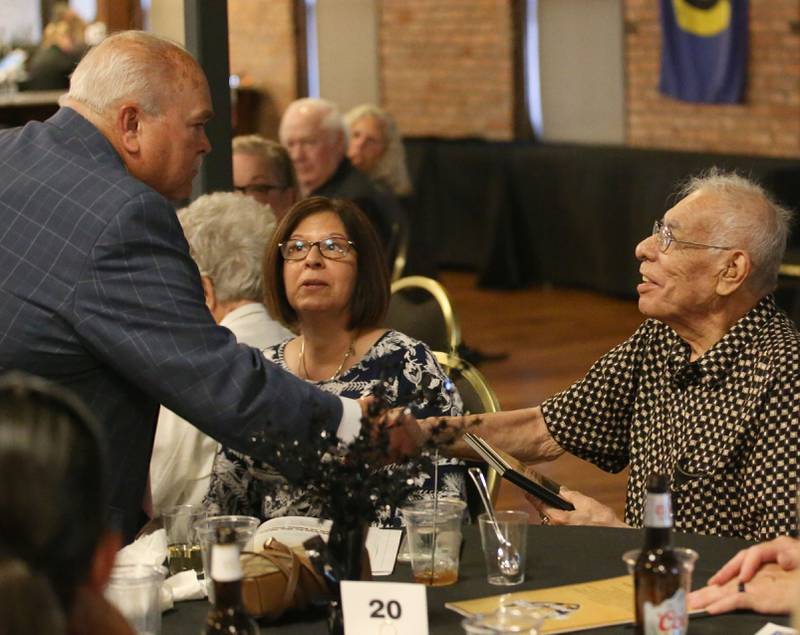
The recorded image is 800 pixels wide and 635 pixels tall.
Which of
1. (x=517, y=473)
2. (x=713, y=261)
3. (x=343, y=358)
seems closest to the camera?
(x=517, y=473)

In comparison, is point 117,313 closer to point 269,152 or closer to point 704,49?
point 269,152

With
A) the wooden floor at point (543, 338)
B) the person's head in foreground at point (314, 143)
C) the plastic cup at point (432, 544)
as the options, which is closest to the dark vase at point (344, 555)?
the plastic cup at point (432, 544)

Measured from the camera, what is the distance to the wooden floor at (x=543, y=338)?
5.81 meters

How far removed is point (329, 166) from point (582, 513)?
3.85 m

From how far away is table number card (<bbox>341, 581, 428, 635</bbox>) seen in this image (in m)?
1.95

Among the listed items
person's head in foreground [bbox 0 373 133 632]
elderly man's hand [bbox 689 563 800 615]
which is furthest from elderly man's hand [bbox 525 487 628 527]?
person's head in foreground [bbox 0 373 133 632]

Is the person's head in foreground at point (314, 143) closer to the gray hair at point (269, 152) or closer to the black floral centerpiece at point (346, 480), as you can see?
the gray hair at point (269, 152)

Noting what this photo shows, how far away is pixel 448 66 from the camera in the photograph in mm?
12195

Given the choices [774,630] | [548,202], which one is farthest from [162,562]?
[548,202]

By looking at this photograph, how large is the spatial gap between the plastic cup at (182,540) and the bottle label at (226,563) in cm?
65

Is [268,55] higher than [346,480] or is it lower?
higher

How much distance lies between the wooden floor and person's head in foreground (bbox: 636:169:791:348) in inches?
94.2

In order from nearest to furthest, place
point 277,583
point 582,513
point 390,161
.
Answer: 1. point 277,583
2. point 582,513
3. point 390,161

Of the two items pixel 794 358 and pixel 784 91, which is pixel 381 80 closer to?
pixel 784 91
